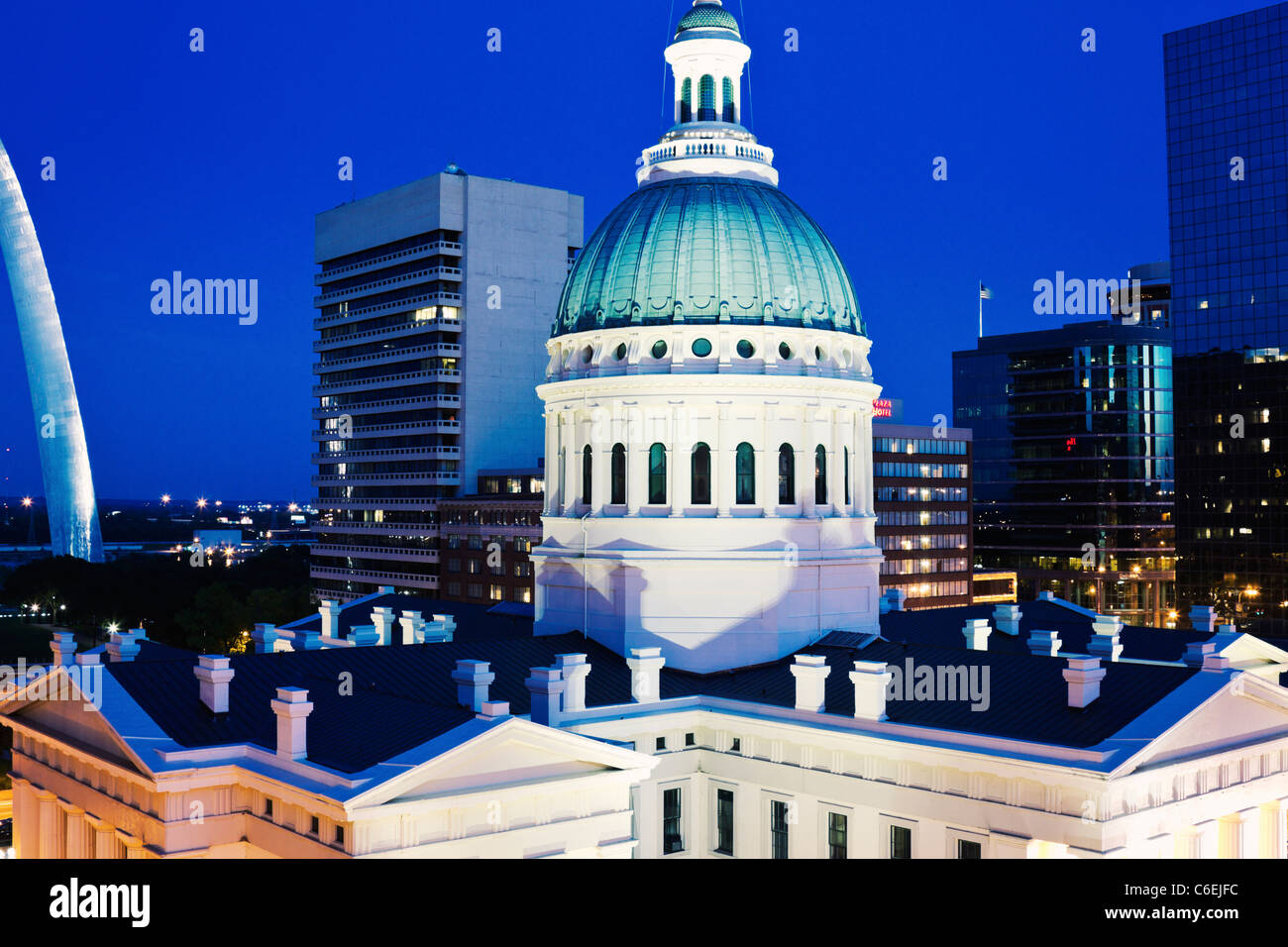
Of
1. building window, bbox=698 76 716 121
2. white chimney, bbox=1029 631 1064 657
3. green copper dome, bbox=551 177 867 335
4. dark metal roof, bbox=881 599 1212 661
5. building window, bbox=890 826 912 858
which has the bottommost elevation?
building window, bbox=890 826 912 858

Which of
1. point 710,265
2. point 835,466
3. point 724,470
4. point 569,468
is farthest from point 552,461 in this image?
point 835,466

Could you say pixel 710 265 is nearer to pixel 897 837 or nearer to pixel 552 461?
pixel 552 461

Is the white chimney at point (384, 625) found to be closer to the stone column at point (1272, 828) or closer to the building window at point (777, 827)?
the building window at point (777, 827)

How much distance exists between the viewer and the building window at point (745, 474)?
188ft

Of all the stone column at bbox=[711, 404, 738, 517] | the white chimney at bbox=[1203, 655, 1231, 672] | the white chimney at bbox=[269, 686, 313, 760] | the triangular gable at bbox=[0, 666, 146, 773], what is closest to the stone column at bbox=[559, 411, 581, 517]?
the stone column at bbox=[711, 404, 738, 517]

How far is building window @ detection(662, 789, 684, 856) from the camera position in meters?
50.2

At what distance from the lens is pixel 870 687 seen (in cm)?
4478

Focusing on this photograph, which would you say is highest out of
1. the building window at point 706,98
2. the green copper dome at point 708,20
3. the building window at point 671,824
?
the green copper dome at point 708,20

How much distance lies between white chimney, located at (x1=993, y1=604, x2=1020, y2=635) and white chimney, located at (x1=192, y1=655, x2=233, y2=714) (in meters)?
36.6

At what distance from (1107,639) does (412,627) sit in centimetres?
3249

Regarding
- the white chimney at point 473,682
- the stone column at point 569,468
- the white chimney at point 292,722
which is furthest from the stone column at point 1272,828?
the white chimney at point 292,722

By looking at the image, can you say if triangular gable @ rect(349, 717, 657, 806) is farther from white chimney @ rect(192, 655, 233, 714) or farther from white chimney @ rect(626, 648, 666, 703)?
white chimney @ rect(192, 655, 233, 714)

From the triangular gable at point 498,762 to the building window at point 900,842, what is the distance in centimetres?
897
